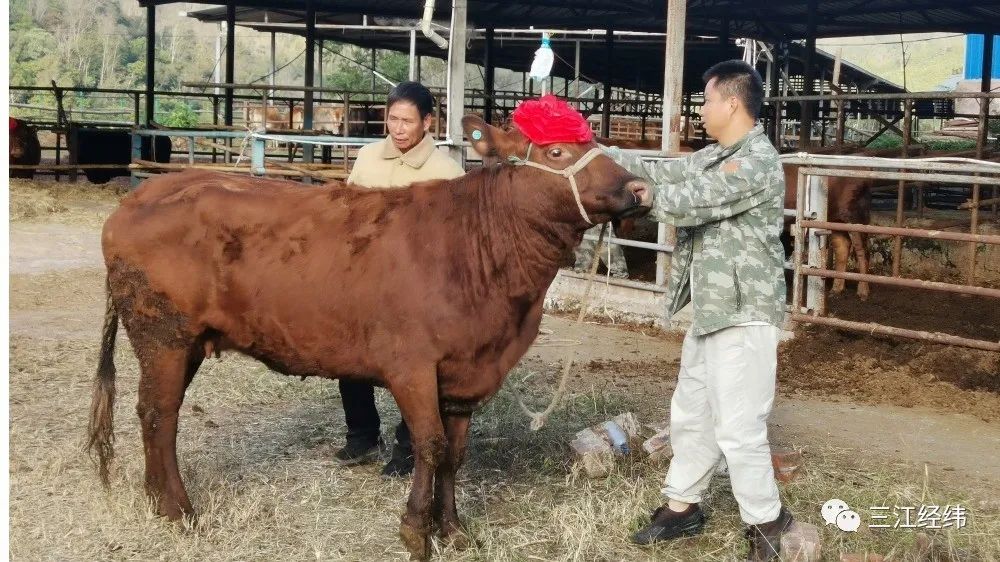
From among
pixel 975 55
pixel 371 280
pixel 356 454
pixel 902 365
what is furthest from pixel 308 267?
pixel 975 55

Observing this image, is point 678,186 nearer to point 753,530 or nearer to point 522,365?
point 753,530

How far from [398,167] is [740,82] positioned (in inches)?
66.7

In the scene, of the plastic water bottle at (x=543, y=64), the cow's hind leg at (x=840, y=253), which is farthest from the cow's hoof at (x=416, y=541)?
the cow's hind leg at (x=840, y=253)

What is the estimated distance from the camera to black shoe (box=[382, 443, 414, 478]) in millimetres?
4961

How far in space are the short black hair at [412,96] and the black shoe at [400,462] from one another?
154 cm

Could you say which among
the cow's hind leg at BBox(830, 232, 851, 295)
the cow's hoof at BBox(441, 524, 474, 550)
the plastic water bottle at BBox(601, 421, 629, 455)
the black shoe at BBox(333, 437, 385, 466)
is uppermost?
the cow's hind leg at BBox(830, 232, 851, 295)

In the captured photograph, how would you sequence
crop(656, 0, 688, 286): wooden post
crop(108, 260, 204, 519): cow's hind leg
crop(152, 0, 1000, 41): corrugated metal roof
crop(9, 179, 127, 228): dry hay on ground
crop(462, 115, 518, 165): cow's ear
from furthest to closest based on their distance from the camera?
crop(152, 0, 1000, 41): corrugated metal roof < crop(9, 179, 127, 228): dry hay on ground < crop(656, 0, 688, 286): wooden post < crop(108, 260, 204, 519): cow's hind leg < crop(462, 115, 518, 165): cow's ear

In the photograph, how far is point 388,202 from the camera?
4.25 meters

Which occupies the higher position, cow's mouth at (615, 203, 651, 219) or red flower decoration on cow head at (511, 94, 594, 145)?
red flower decoration on cow head at (511, 94, 594, 145)

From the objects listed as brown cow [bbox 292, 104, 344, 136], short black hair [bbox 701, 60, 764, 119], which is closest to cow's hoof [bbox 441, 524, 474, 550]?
short black hair [bbox 701, 60, 764, 119]

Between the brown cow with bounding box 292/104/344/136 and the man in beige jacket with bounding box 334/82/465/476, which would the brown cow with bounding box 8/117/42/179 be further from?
the man in beige jacket with bounding box 334/82/465/476

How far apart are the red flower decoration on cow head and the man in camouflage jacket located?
34 cm

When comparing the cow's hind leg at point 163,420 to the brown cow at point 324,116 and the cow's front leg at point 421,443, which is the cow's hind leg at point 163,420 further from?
the brown cow at point 324,116

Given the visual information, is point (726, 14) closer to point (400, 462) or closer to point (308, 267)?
point (400, 462)
